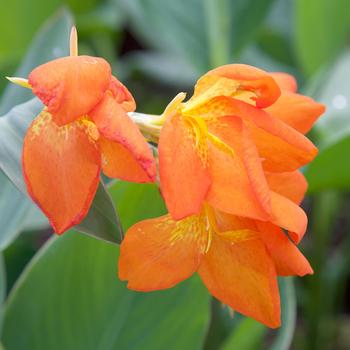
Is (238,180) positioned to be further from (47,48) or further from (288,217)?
(47,48)

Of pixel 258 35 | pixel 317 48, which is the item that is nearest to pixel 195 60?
pixel 317 48

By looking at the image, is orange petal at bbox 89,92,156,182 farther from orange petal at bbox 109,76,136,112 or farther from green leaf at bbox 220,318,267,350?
green leaf at bbox 220,318,267,350

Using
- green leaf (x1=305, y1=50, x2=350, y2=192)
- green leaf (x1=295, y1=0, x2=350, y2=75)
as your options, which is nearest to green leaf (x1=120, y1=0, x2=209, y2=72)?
green leaf (x1=295, y1=0, x2=350, y2=75)

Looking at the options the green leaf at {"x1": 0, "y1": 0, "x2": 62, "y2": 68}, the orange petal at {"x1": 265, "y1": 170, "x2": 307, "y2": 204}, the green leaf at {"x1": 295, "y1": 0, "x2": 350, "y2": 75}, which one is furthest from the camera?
the green leaf at {"x1": 0, "y1": 0, "x2": 62, "y2": 68}

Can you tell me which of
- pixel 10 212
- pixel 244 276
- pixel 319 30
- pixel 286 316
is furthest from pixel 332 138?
pixel 244 276

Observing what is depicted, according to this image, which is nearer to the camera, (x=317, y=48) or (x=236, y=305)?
(x=236, y=305)

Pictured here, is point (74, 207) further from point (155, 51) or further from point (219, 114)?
point (155, 51)
